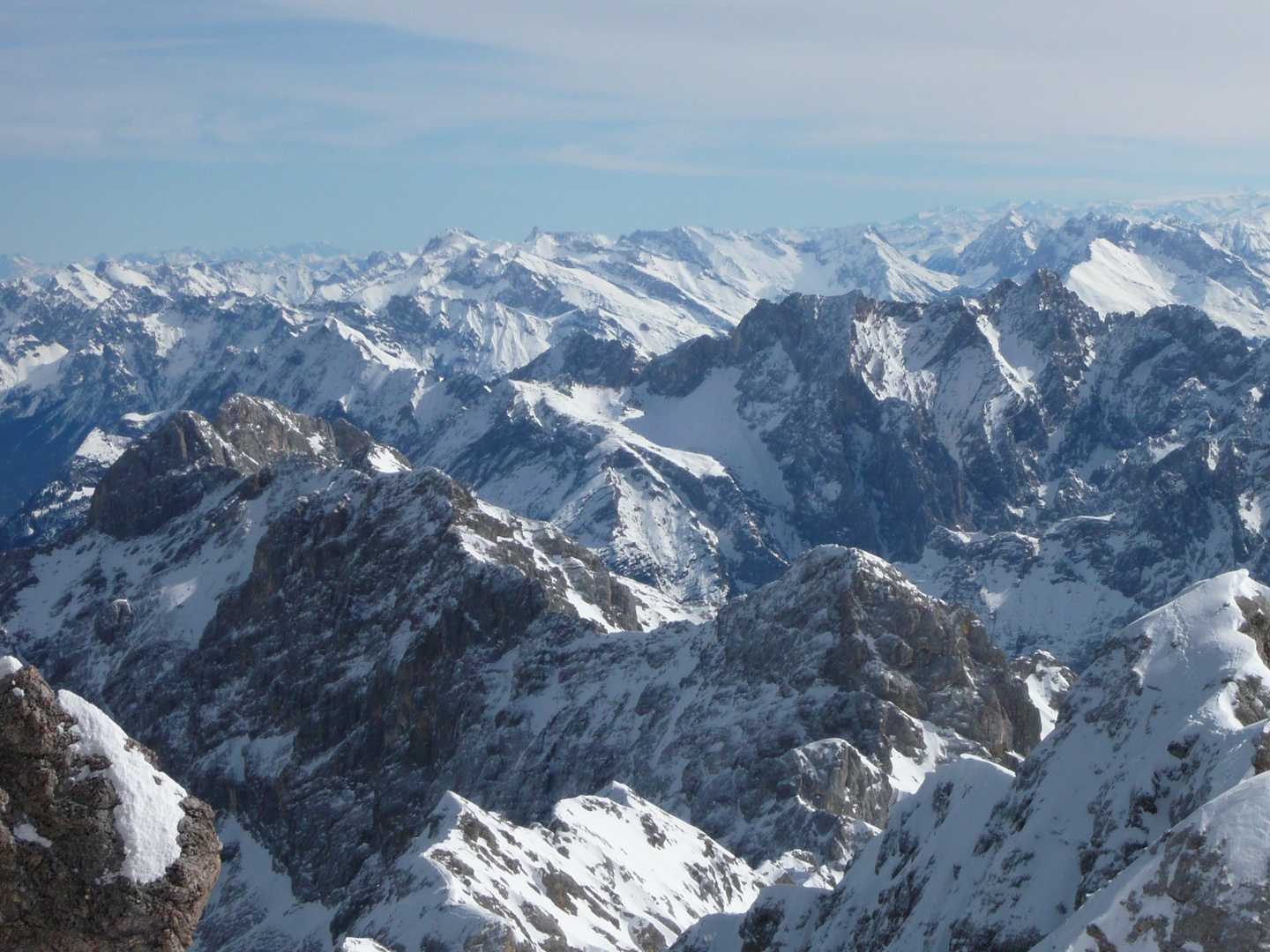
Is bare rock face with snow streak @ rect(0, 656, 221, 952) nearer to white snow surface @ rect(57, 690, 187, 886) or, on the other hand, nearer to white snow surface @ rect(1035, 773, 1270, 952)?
white snow surface @ rect(57, 690, 187, 886)

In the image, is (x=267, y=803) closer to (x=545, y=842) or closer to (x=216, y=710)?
(x=216, y=710)

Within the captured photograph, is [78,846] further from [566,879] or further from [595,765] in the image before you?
[595,765]

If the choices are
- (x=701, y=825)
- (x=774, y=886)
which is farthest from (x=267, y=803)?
(x=774, y=886)

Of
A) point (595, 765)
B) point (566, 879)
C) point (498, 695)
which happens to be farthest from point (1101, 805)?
point (498, 695)

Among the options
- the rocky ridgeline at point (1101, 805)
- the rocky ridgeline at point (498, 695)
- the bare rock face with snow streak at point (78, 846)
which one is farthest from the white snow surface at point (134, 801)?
the rocky ridgeline at point (498, 695)

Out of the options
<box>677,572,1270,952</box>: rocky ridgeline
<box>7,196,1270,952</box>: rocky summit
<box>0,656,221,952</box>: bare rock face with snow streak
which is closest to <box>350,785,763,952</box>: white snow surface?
<box>7,196,1270,952</box>: rocky summit

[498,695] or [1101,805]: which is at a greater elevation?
[1101,805]
